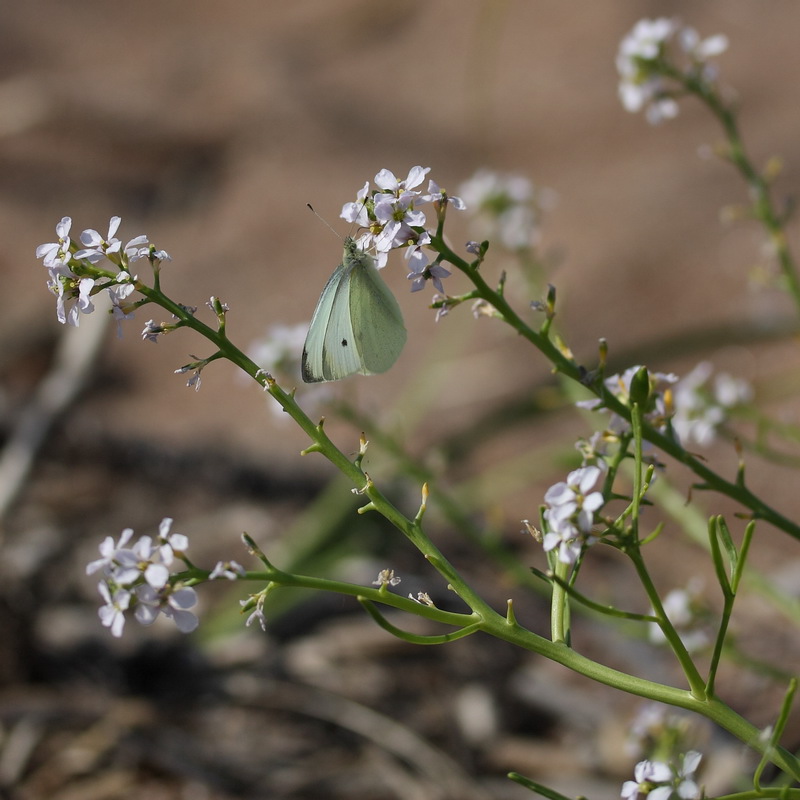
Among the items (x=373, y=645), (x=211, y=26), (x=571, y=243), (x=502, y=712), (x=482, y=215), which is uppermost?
(x=211, y=26)

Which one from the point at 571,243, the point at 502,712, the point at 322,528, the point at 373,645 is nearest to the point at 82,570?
the point at 322,528

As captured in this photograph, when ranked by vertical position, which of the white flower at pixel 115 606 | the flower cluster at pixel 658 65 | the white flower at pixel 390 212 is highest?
the flower cluster at pixel 658 65

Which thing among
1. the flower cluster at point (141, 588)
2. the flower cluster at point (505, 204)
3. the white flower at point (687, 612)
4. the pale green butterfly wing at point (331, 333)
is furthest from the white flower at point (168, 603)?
the flower cluster at point (505, 204)

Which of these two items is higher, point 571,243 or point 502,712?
point 571,243

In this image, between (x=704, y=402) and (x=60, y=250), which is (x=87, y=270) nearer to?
(x=60, y=250)

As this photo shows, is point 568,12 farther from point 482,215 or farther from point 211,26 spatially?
point 482,215

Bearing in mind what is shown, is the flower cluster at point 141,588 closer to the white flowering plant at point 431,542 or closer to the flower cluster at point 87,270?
the white flowering plant at point 431,542
